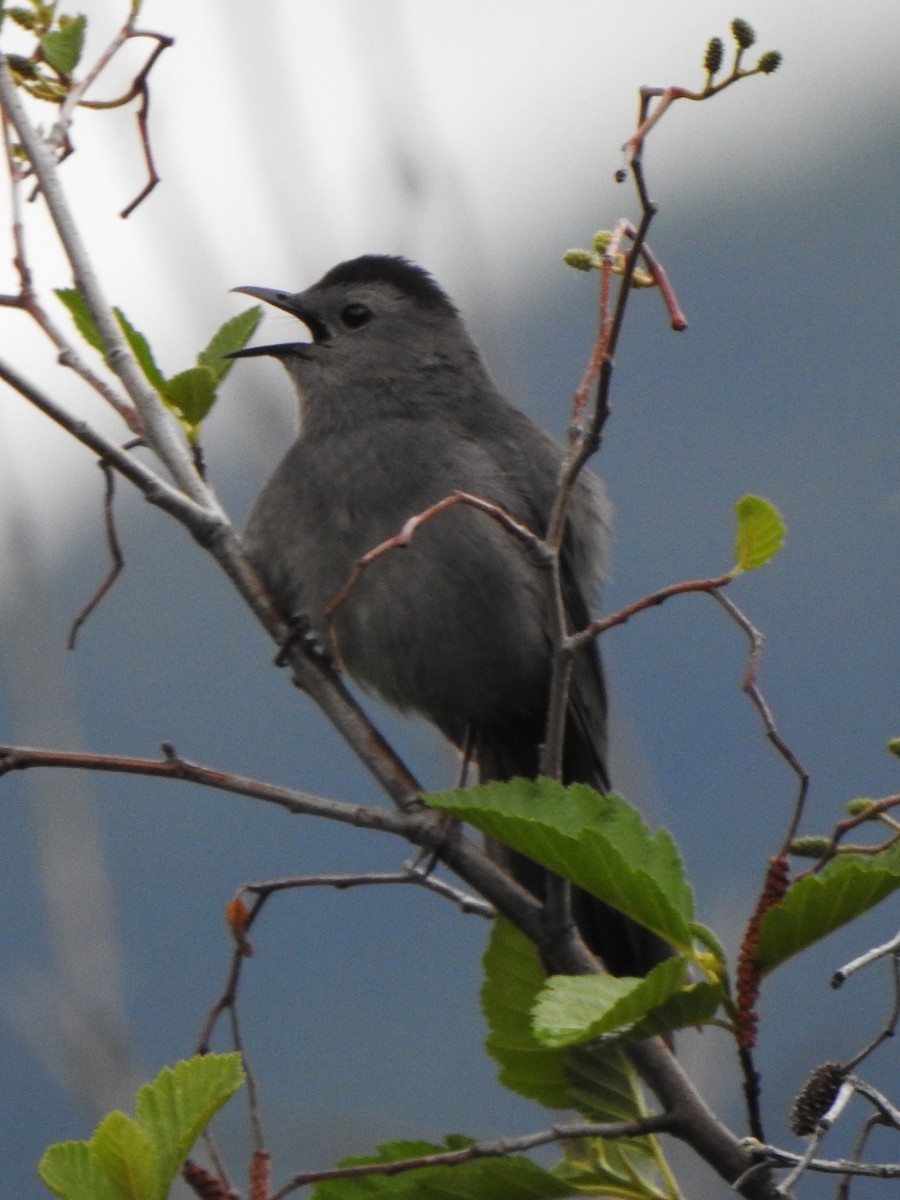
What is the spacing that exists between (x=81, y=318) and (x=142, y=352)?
110 mm

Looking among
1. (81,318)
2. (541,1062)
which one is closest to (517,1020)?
(541,1062)

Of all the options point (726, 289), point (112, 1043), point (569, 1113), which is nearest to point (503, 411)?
point (112, 1043)

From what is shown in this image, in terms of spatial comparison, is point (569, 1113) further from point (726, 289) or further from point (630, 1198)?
point (726, 289)

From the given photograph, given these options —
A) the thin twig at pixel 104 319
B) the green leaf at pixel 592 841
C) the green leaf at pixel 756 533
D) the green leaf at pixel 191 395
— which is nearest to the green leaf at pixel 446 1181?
the green leaf at pixel 592 841

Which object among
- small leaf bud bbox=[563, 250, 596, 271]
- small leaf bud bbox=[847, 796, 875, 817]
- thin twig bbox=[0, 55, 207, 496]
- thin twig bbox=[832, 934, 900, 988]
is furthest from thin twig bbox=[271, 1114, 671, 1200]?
thin twig bbox=[0, 55, 207, 496]

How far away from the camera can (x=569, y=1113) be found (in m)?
2.39

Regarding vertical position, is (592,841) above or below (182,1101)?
above

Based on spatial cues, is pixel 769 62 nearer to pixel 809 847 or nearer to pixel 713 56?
pixel 713 56

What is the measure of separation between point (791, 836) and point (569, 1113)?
0.66m

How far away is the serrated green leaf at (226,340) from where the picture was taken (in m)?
2.92

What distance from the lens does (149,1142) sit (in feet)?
6.21

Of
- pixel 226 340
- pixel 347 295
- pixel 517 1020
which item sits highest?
pixel 226 340

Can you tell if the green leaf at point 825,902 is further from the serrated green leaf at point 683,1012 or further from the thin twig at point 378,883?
the thin twig at point 378,883

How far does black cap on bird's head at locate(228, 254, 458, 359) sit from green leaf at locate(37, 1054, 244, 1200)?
2.93 metres
